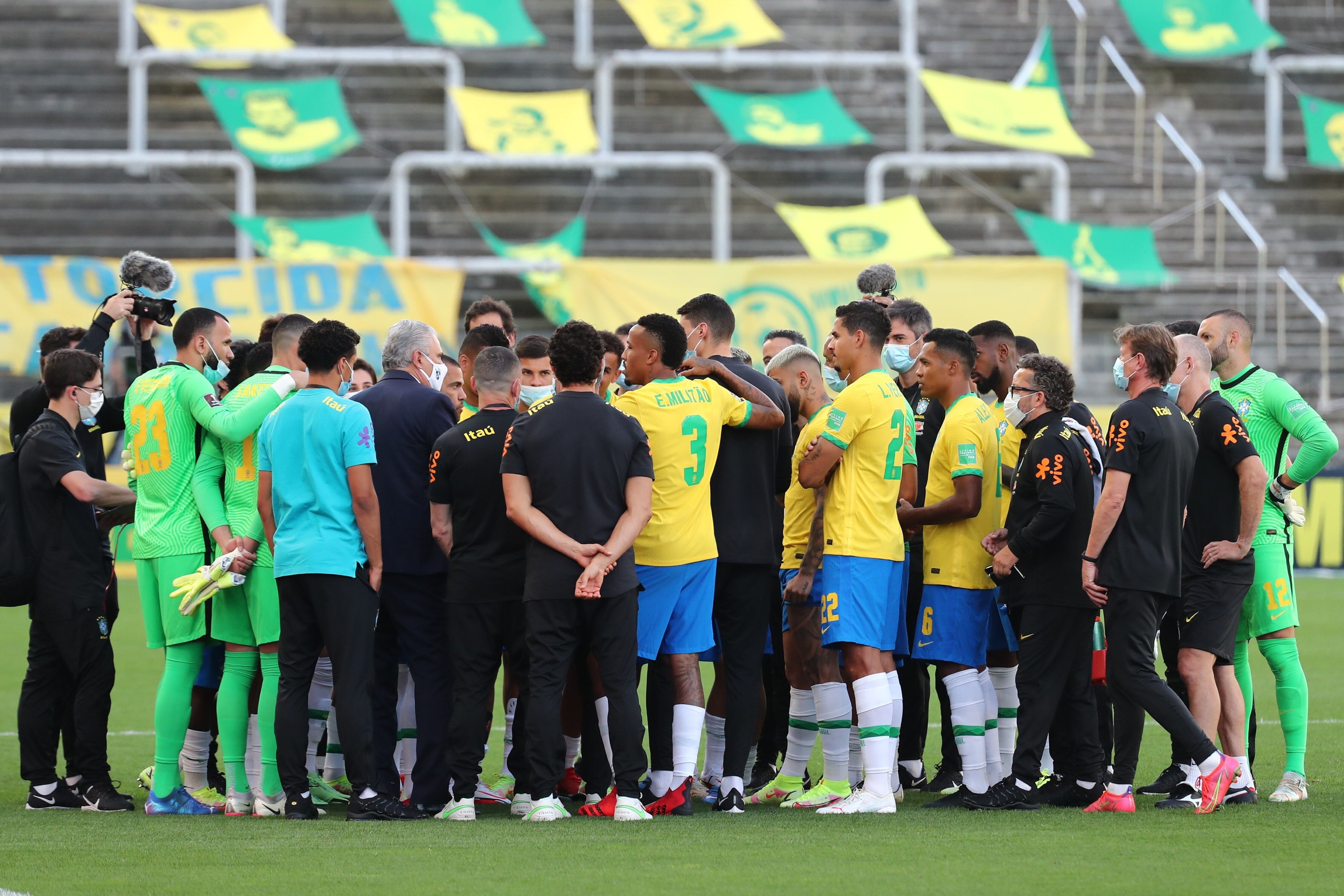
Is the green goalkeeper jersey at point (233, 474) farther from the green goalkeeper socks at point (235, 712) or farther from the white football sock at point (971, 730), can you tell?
the white football sock at point (971, 730)

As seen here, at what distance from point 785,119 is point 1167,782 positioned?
14809mm

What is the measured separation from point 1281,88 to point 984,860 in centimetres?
2072

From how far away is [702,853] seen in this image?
19.6 ft

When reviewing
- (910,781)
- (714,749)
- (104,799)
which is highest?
(714,749)

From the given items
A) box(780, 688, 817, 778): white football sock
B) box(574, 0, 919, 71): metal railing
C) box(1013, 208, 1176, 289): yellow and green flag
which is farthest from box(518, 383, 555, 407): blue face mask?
box(574, 0, 919, 71): metal railing

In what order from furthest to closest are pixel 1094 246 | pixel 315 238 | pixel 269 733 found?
1. pixel 1094 246
2. pixel 315 238
3. pixel 269 733

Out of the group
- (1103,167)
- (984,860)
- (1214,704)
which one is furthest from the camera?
(1103,167)

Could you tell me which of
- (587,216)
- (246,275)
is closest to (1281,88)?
(587,216)

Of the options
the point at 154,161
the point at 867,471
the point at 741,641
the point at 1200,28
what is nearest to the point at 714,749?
the point at 741,641

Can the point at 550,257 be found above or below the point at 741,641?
above

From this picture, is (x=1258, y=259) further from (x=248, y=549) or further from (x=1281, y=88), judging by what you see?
(x=248, y=549)

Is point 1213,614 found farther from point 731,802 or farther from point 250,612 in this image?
point 250,612

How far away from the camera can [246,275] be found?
18.3 meters

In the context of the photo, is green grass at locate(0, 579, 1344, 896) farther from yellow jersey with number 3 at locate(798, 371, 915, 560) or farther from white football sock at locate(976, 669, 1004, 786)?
yellow jersey with number 3 at locate(798, 371, 915, 560)
